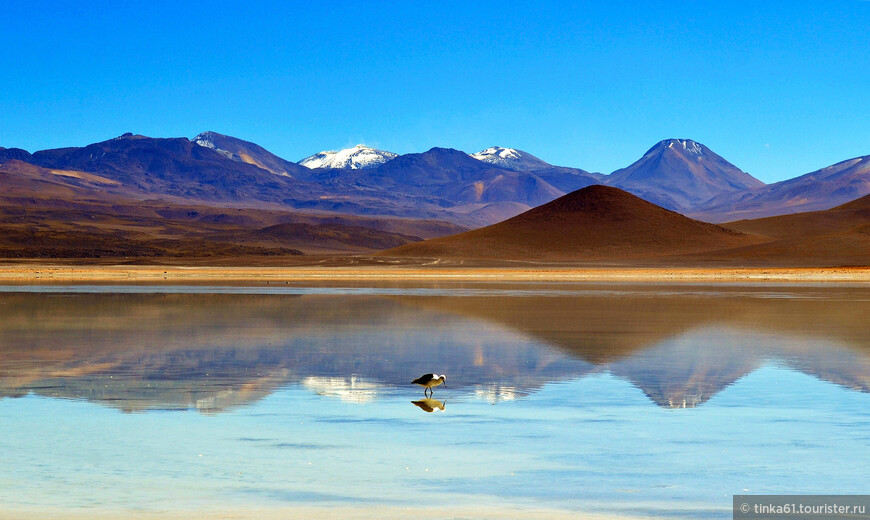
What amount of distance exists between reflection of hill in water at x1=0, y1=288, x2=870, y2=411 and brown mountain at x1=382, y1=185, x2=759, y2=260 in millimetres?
76295

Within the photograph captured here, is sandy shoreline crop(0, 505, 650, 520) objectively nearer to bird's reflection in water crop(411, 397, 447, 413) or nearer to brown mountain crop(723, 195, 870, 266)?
bird's reflection in water crop(411, 397, 447, 413)

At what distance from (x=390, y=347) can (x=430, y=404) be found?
6.49 m

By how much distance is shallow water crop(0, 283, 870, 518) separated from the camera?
306 inches

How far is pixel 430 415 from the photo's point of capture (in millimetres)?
11219

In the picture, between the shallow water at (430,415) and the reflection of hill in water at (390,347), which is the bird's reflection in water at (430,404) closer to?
the shallow water at (430,415)

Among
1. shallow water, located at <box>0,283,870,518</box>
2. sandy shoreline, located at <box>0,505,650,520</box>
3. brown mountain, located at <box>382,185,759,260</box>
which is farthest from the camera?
brown mountain, located at <box>382,185,759,260</box>

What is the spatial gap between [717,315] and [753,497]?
804 inches

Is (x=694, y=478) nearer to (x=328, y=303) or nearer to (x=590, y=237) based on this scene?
(x=328, y=303)

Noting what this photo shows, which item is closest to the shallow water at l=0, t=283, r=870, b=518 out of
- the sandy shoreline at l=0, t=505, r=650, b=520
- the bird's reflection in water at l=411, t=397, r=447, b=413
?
the bird's reflection in water at l=411, t=397, r=447, b=413

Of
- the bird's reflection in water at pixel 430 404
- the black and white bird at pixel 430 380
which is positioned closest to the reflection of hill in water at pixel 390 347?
the black and white bird at pixel 430 380

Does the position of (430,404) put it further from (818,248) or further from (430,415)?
(818,248)

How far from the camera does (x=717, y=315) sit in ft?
89.1

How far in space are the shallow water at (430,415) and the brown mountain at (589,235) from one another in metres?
84.8

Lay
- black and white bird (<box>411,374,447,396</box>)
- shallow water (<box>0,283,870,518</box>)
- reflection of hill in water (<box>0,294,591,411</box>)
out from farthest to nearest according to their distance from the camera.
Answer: reflection of hill in water (<box>0,294,591,411</box>), black and white bird (<box>411,374,447,396</box>), shallow water (<box>0,283,870,518</box>)
